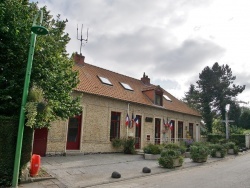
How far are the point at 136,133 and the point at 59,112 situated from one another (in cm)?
1197

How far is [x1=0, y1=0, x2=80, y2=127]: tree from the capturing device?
24.9ft

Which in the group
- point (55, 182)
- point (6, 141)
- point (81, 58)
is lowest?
point (55, 182)

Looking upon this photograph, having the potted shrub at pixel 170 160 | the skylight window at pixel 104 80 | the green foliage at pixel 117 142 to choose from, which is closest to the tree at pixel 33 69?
the potted shrub at pixel 170 160

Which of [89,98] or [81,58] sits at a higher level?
[81,58]

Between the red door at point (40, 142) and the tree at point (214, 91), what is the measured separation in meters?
28.5

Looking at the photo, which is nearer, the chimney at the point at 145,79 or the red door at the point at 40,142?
the red door at the point at 40,142

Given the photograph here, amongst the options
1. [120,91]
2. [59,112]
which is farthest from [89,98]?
[59,112]

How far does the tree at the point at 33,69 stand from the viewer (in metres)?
7.60

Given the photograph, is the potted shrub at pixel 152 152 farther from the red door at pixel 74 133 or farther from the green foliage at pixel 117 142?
the red door at pixel 74 133

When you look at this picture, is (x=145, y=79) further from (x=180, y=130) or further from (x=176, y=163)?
(x=176, y=163)

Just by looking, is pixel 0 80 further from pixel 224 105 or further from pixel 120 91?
pixel 224 105

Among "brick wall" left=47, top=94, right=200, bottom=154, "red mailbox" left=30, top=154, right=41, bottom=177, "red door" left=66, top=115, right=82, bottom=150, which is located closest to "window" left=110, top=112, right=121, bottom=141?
"brick wall" left=47, top=94, right=200, bottom=154

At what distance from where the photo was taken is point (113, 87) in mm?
19812

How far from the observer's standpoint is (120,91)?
19984 mm
